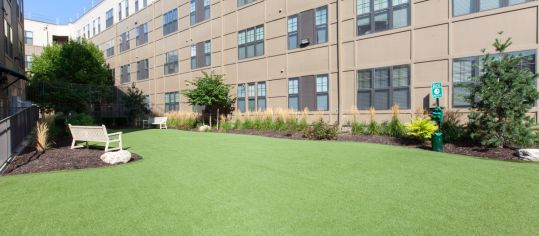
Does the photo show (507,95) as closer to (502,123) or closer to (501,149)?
(502,123)

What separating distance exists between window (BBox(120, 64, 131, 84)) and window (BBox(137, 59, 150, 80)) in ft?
7.10

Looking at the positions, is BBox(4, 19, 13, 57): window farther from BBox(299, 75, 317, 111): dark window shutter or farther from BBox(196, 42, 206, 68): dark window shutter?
BBox(299, 75, 317, 111): dark window shutter

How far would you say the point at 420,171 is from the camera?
7082mm

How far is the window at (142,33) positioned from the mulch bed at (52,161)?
24.2 meters

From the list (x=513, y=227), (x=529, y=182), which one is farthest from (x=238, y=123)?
(x=513, y=227)

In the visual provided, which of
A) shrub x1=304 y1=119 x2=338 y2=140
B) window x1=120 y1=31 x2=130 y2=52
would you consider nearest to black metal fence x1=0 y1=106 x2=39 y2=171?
shrub x1=304 y1=119 x2=338 y2=140

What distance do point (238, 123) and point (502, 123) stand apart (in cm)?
1362

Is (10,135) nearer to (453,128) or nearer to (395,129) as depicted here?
(395,129)

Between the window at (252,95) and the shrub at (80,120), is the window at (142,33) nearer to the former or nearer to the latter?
the window at (252,95)

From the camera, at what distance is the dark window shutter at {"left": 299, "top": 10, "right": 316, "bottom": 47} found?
17.4 metres

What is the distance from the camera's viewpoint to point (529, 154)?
8406 millimetres

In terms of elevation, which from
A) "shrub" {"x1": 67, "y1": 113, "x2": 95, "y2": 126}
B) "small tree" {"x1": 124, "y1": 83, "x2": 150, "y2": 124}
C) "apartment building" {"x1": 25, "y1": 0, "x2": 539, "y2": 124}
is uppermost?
"apartment building" {"x1": 25, "y1": 0, "x2": 539, "y2": 124}

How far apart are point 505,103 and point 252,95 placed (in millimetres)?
13823

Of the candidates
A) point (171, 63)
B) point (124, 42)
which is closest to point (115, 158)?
point (171, 63)
